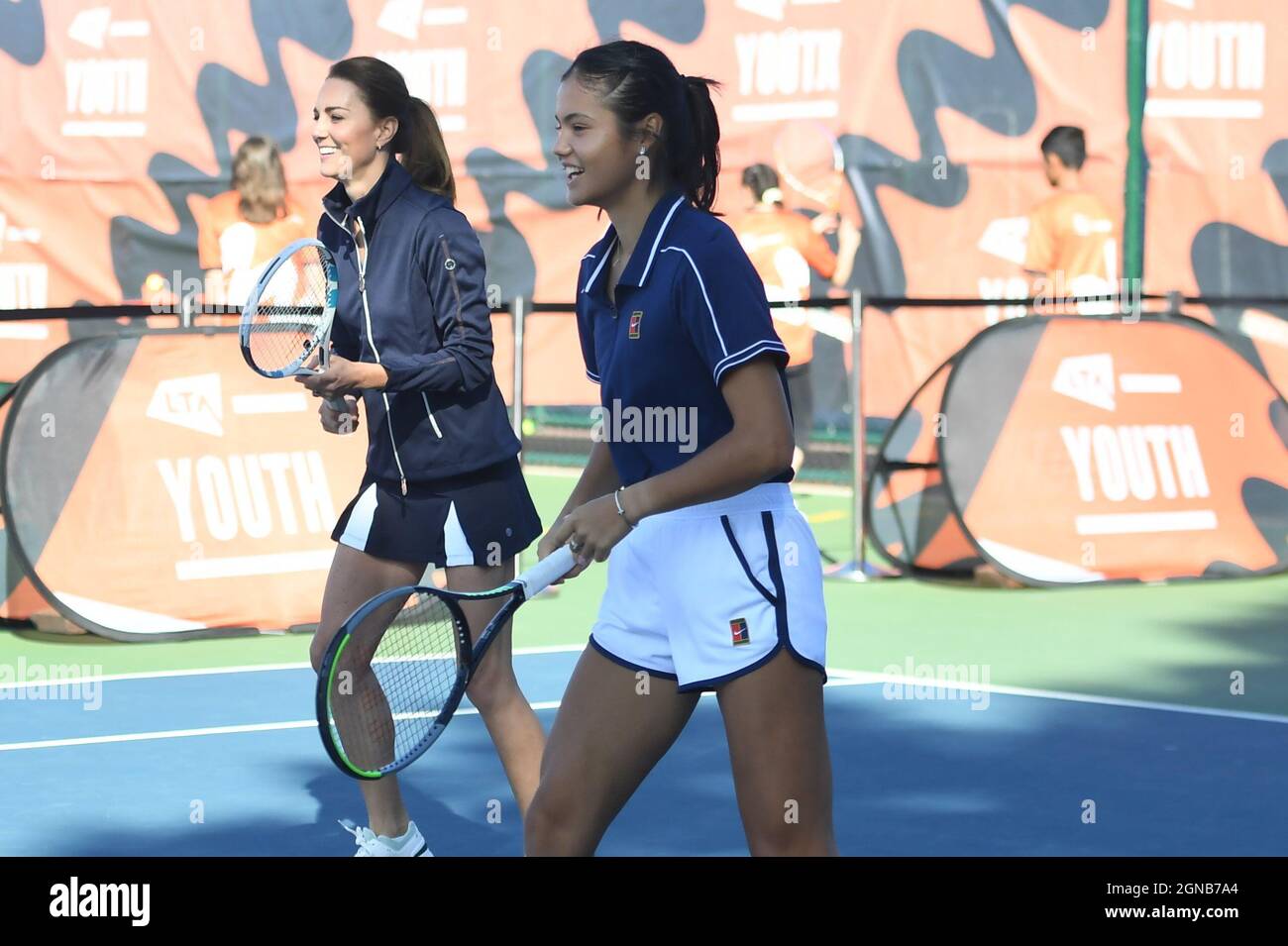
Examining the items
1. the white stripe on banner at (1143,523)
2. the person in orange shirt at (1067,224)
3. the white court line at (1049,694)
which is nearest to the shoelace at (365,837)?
the white court line at (1049,694)

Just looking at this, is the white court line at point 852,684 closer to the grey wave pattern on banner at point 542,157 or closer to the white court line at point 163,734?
the white court line at point 163,734

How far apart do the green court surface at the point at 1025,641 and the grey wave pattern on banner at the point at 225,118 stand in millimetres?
6927

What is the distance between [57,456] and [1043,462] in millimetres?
4907

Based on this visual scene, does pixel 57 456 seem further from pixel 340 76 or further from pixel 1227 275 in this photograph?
pixel 1227 275

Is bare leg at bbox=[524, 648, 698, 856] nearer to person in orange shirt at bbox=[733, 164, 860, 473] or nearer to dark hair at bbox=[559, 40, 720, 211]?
dark hair at bbox=[559, 40, 720, 211]

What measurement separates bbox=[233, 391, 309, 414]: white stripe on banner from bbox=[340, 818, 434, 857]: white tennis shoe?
13.8 feet

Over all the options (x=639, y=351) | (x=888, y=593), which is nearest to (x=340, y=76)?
(x=639, y=351)

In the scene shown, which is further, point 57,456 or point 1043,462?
point 1043,462

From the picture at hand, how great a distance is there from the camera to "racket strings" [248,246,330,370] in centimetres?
611

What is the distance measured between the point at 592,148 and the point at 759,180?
32.8 ft

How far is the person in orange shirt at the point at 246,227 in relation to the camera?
13438mm

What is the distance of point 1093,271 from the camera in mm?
13727

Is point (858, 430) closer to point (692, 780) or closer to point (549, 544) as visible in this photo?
point (692, 780)

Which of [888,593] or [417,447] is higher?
[417,447]
